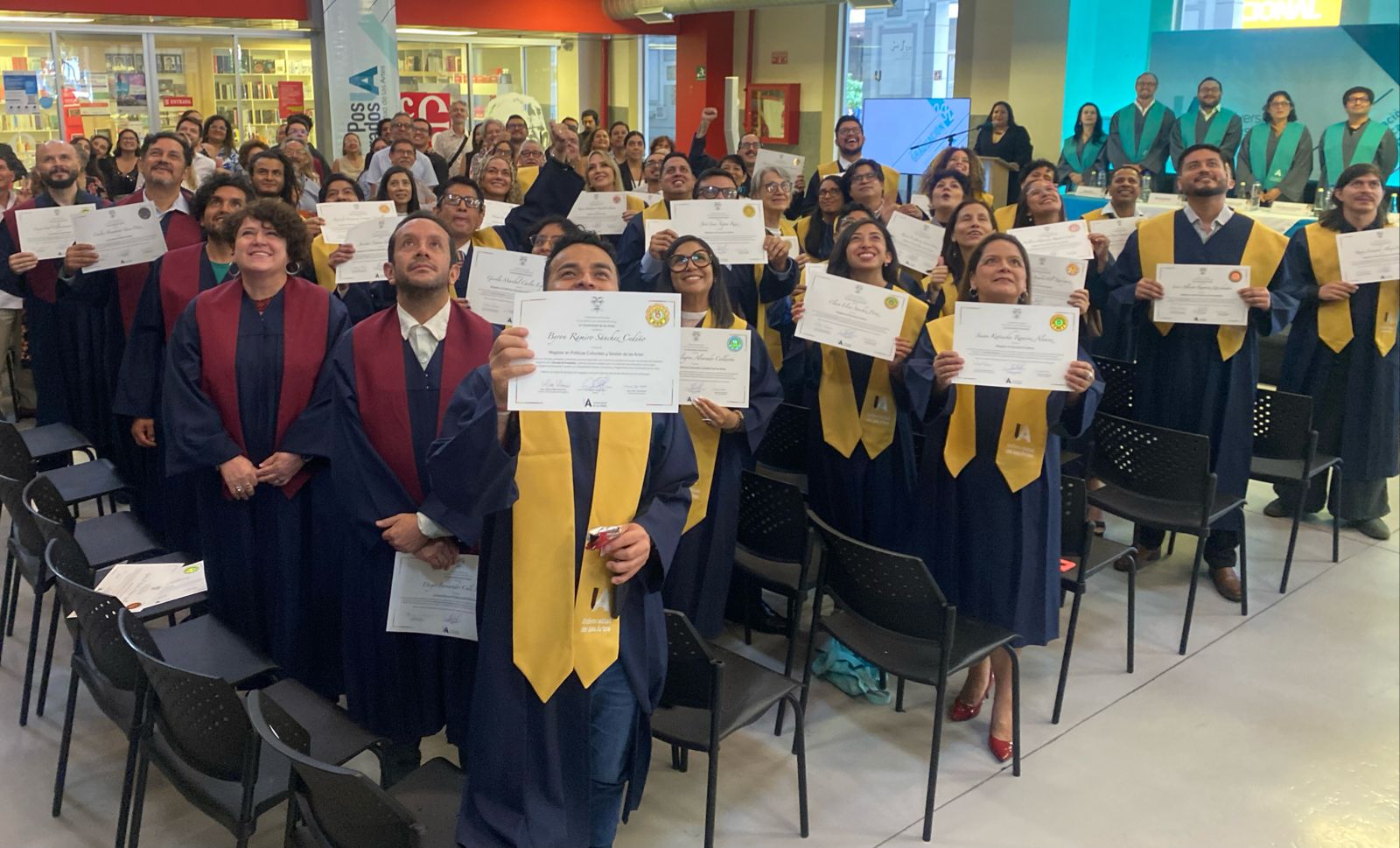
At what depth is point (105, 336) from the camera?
5973 mm

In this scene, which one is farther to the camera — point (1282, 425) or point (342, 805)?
point (1282, 425)

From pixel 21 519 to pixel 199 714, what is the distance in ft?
5.63


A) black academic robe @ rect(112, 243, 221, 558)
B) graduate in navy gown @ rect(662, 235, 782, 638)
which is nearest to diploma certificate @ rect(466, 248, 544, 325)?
graduate in navy gown @ rect(662, 235, 782, 638)

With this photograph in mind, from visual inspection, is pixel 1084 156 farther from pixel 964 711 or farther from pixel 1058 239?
pixel 964 711

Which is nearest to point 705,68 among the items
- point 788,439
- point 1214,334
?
point 1214,334

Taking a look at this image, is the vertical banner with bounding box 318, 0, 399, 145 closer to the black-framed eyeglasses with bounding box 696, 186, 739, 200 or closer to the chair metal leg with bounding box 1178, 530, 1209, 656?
the black-framed eyeglasses with bounding box 696, 186, 739, 200

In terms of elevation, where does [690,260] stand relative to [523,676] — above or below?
above

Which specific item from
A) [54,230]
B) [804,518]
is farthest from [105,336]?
[804,518]

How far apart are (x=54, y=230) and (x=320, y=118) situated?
934 centimetres

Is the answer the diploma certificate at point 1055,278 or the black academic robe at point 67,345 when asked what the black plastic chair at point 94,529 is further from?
the diploma certificate at point 1055,278

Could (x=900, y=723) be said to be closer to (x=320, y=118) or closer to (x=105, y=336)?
→ (x=105, y=336)

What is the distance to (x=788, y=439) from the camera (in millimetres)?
5203

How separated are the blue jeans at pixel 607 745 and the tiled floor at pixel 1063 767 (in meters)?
0.57

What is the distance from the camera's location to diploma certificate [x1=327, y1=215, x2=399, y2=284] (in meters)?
5.14
